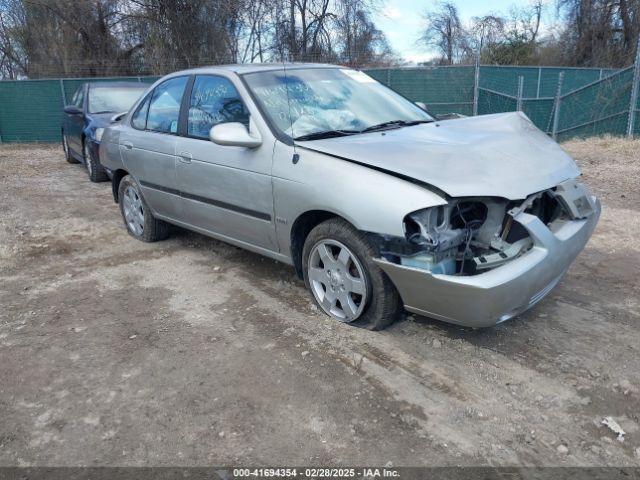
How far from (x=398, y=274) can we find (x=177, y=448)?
1511 mm

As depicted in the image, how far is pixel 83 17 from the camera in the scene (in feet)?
71.8

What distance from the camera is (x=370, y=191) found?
321cm

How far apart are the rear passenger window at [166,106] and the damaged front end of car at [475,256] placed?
8.55 feet

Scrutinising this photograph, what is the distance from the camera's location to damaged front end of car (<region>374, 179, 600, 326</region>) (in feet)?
9.84

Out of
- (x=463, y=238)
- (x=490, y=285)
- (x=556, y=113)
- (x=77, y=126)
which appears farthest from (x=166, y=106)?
(x=556, y=113)

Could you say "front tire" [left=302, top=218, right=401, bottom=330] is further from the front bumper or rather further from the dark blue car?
the dark blue car

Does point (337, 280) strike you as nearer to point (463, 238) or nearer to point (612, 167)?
point (463, 238)

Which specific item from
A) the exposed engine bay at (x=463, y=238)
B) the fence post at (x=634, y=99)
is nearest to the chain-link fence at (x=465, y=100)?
the fence post at (x=634, y=99)

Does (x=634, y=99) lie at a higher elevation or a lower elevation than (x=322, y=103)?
lower

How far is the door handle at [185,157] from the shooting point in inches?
179

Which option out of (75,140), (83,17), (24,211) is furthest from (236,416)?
(83,17)

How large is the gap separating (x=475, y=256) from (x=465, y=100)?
13104 mm

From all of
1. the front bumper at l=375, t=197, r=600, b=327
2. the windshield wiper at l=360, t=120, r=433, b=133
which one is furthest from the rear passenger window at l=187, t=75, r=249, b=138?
the front bumper at l=375, t=197, r=600, b=327

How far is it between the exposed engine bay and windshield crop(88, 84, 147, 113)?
761cm
